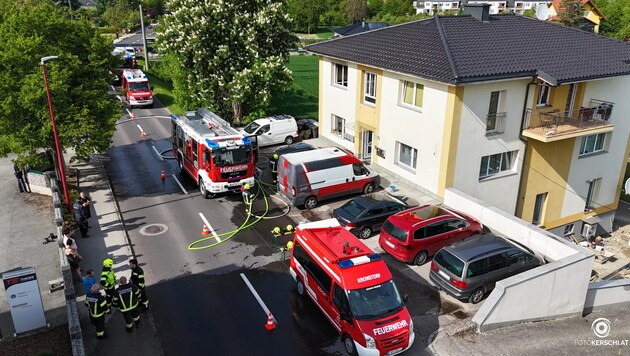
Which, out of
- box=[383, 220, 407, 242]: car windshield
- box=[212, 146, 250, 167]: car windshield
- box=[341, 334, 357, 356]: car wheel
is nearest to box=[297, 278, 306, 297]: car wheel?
box=[341, 334, 357, 356]: car wheel

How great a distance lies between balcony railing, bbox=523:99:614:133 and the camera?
73.5ft

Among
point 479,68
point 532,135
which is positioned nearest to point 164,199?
point 479,68

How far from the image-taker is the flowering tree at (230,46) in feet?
98.5

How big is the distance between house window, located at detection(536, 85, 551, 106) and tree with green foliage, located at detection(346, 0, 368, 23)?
103 meters

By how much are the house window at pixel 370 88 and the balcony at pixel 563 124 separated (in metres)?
7.46

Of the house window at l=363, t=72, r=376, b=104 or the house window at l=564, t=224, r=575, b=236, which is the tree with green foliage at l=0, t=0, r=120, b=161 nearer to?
the house window at l=363, t=72, r=376, b=104

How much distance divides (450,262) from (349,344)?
4560 mm

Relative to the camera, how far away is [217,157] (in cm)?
2142

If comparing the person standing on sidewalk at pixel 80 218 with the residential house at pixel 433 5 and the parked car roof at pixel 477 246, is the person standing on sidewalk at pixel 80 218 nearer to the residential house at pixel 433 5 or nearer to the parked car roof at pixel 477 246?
the parked car roof at pixel 477 246

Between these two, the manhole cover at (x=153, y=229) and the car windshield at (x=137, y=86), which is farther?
the car windshield at (x=137, y=86)

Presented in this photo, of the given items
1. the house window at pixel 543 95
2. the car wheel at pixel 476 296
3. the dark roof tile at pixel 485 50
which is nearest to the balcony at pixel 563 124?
the house window at pixel 543 95

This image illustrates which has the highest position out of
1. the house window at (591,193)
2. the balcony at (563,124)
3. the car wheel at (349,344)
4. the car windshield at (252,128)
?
the balcony at (563,124)

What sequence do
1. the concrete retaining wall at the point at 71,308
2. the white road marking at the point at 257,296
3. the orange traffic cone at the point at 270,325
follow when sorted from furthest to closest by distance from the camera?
the white road marking at the point at 257,296
the orange traffic cone at the point at 270,325
the concrete retaining wall at the point at 71,308

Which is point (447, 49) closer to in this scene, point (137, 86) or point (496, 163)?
→ point (496, 163)
